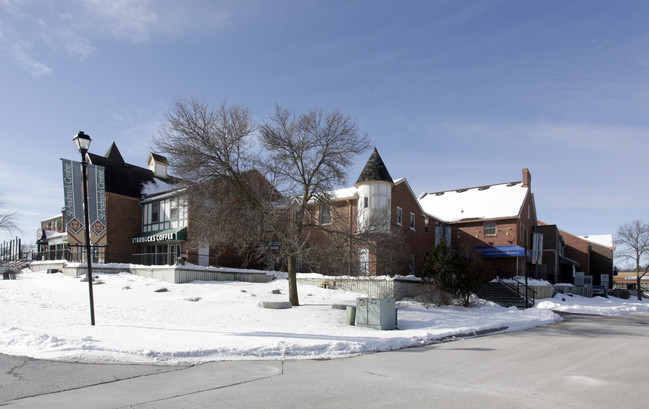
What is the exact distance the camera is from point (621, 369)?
927 centimetres

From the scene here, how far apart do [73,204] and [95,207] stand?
0.75m

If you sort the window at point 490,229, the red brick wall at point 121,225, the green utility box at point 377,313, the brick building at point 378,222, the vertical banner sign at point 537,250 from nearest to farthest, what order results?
1. the green utility box at point 377,313
2. the brick building at point 378,222
3. the red brick wall at point 121,225
4. the vertical banner sign at point 537,250
5. the window at point 490,229

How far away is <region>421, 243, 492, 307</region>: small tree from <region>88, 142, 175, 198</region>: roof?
68.2 feet

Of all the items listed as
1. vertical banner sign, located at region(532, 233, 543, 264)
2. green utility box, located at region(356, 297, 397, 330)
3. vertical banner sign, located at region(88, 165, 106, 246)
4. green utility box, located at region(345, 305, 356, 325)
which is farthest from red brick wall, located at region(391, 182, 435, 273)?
vertical banner sign, located at region(88, 165, 106, 246)

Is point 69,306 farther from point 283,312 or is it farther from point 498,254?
point 498,254

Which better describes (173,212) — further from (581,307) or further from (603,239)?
(603,239)

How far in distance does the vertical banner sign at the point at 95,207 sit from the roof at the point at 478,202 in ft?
93.7

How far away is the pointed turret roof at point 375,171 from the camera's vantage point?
28.0 meters

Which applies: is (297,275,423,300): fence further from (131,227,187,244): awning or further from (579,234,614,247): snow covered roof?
(579,234,614,247): snow covered roof

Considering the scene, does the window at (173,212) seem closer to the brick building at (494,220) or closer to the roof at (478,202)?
the brick building at (494,220)

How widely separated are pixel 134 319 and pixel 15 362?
6.05 meters

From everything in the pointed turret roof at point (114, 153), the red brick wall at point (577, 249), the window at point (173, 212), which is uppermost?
the pointed turret roof at point (114, 153)

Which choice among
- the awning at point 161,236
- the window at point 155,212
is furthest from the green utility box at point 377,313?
the window at point 155,212

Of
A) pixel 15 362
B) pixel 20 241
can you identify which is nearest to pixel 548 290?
pixel 15 362
